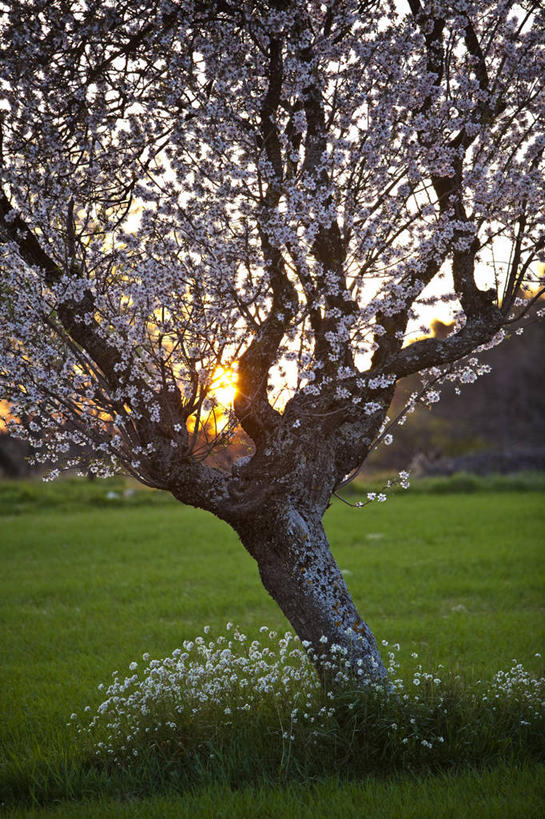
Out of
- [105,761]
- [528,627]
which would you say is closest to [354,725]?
[105,761]

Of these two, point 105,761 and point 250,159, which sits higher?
point 250,159

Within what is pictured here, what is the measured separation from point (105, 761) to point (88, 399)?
2.88m

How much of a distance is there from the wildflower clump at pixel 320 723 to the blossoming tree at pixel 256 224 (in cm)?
43

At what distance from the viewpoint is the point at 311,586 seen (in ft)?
19.2

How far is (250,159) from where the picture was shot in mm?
5652

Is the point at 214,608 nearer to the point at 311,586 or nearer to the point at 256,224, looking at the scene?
the point at 311,586

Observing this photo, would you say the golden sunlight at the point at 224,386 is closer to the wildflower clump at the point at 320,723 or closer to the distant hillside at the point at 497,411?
the wildflower clump at the point at 320,723

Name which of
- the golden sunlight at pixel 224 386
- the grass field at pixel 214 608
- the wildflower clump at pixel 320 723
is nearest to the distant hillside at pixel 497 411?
the grass field at pixel 214 608

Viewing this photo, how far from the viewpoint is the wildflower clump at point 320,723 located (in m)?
5.38

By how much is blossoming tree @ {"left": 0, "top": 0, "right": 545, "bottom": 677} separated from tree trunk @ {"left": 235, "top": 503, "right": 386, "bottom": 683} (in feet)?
0.07

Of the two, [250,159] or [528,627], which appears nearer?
[250,159]

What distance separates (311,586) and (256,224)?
2.97 metres

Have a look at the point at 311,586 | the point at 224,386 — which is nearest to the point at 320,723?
the point at 311,586

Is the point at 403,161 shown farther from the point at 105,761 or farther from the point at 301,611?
the point at 105,761
